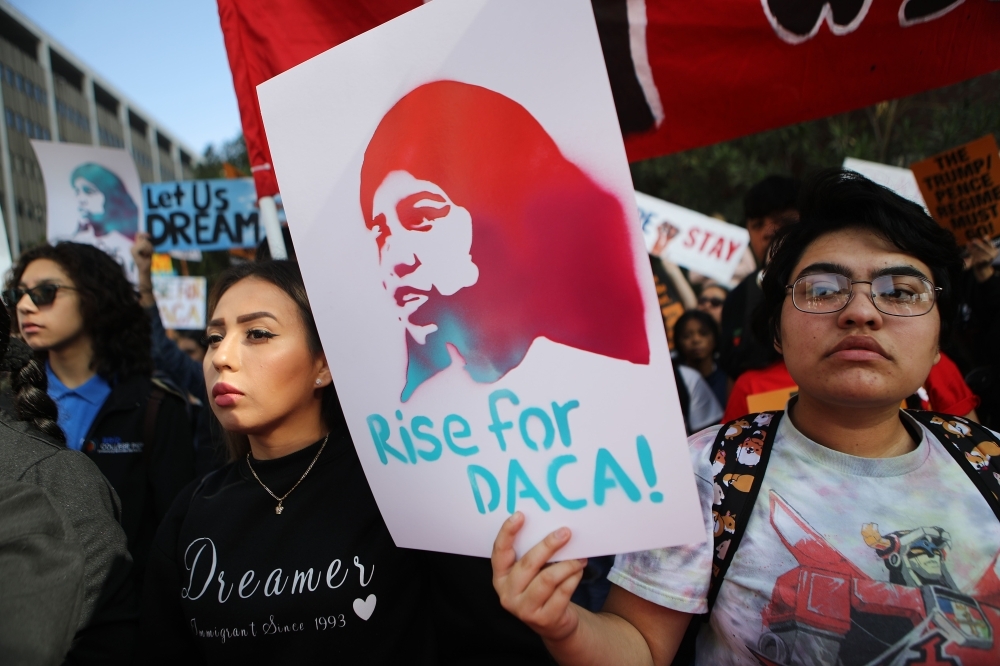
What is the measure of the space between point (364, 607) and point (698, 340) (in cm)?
337

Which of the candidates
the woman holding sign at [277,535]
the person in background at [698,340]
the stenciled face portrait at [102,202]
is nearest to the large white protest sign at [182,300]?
the stenciled face portrait at [102,202]

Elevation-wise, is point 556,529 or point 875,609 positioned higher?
point 556,529

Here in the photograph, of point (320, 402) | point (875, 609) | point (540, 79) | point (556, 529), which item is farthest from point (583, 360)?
point (320, 402)

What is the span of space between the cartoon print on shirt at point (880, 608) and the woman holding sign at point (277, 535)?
73 centimetres

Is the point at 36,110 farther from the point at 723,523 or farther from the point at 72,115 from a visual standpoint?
the point at 723,523

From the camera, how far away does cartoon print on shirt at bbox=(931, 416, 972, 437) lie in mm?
1314

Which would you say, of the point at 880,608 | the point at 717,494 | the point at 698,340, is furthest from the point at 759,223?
the point at 880,608

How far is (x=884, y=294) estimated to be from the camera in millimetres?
1286

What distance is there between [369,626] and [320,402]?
1.84 feet

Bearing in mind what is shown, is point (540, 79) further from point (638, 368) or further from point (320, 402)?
point (320, 402)

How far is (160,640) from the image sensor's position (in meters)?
1.53

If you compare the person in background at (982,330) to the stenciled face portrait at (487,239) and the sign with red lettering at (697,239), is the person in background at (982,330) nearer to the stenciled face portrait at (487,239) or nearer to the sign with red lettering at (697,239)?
the sign with red lettering at (697,239)

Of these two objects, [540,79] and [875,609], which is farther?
[875,609]

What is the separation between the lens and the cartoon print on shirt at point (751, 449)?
1.32 m
